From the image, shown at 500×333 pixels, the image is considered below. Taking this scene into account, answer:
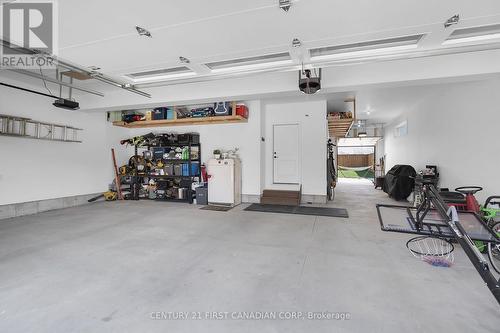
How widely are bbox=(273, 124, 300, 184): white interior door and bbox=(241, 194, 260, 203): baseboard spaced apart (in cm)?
76

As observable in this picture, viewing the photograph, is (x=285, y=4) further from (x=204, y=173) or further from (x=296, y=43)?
(x=204, y=173)

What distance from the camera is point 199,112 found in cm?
611

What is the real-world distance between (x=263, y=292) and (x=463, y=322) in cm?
147

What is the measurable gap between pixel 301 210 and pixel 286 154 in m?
1.86

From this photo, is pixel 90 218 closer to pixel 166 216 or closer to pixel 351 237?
pixel 166 216

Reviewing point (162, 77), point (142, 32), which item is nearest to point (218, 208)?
point (162, 77)

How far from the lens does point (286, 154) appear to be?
255 inches

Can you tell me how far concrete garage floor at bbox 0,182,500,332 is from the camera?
162 centimetres

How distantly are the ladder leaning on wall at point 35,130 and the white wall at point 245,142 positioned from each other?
11.1 ft

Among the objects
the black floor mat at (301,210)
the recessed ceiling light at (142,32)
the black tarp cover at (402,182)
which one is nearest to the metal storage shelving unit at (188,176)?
the black floor mat at (301,210)

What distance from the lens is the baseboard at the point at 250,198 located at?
6238 millimetres

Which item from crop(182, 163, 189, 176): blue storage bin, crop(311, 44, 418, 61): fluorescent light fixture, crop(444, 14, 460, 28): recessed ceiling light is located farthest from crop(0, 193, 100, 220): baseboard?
crop(444, 14, 460, 28): recessed ceiling light

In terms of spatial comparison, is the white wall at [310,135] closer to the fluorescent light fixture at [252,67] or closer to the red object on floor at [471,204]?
the fluorescent light fixture at [252,67]

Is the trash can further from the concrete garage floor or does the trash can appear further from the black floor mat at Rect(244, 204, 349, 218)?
the concrete garage floor
